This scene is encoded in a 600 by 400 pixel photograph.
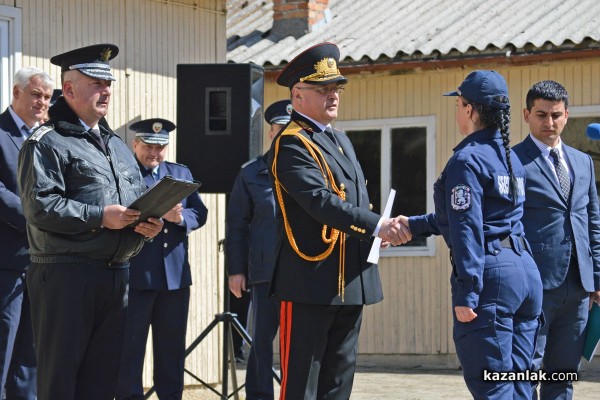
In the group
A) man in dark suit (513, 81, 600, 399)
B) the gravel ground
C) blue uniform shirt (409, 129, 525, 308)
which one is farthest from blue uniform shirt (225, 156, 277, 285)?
blue uniform shirt (409, 129, 525, 308)

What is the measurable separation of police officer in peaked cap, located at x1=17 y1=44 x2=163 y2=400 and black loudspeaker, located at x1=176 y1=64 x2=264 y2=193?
11.7 feet

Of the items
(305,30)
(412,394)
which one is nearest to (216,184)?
(412,394)

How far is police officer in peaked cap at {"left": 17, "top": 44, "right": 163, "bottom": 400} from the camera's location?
597cm

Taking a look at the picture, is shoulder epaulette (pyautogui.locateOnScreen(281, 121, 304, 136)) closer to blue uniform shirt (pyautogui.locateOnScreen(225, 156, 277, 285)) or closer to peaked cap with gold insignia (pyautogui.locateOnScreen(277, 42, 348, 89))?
peaked cap with gold insignia (pyautogui.locateOnScreen(277, 42, 348, 89))

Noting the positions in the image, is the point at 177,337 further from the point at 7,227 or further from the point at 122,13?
the point at 122,13

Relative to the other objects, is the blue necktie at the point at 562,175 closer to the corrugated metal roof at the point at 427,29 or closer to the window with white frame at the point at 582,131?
the corrugated metal roof at the point at 427,29

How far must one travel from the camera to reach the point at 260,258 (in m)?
8.70

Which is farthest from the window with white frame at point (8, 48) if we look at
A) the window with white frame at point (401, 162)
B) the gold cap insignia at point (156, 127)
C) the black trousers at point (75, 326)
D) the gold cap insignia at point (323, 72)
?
the window with white frame at point (401, 162)

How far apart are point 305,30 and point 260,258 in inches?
279

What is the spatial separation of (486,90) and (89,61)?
2.08m

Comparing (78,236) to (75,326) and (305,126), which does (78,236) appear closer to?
(75,326)

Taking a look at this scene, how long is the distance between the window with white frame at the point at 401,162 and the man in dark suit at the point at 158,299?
4.99 metres

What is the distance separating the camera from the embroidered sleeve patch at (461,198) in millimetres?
5852

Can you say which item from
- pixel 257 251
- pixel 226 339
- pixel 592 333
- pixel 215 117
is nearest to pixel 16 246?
pixel 257 251
